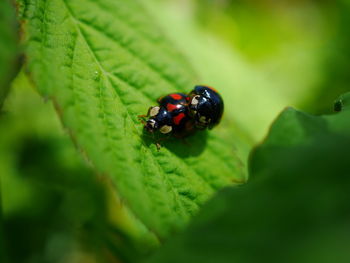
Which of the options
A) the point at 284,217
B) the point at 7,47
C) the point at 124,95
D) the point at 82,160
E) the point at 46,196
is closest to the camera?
the point at 284,217

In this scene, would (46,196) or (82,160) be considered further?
(46,196)

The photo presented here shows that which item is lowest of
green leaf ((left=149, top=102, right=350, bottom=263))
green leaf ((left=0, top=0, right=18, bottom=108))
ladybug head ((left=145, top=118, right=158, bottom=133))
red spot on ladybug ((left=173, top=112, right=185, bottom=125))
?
green leaf ((left=149, top=102, right=350, bottom=263))

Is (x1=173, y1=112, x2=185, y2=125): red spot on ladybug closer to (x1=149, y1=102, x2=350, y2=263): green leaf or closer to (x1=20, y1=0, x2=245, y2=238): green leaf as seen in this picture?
(x1=20, y1=0, x2=245, y2=238): green leaf

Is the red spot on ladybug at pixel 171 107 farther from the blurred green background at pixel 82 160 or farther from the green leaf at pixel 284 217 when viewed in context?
the green leaf at pixel 284 217

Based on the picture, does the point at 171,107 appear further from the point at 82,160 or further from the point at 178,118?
the point at 82,160

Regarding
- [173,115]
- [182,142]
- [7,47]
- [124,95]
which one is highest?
[7,47]

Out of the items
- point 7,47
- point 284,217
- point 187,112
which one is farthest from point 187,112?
point 284,217

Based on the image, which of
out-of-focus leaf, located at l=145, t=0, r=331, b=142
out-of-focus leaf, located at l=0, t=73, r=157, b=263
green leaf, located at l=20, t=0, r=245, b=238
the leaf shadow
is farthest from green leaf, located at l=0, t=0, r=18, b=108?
out-of-focus leaf, located at l=145, t=0, r=331, b=142
